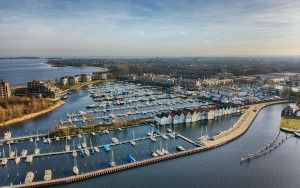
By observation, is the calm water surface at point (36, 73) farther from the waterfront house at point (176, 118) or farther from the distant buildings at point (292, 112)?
the distant buildings at point (292, 112)

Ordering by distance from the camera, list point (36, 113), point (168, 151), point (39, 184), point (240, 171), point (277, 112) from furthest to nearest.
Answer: point (277, 112) → point (36, 113) → point (168, 151) → point (240, 171) → point (39, 184)

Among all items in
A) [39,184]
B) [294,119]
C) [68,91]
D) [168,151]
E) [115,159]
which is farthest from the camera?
[68,91]

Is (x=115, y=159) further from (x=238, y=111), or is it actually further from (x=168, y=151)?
(x=238, y=111)

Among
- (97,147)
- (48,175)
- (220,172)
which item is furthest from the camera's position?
(97,147)

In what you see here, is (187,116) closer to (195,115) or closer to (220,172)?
(195,115)

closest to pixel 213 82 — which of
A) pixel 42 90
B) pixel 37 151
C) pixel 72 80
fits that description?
pixel 72 80

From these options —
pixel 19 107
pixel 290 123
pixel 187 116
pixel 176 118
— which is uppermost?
pixel 19 107

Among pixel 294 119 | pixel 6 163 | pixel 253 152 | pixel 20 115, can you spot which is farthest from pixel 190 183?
pixel 20 115

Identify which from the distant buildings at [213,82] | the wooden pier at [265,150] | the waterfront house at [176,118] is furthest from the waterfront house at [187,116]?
the distant buildings at [213,82]

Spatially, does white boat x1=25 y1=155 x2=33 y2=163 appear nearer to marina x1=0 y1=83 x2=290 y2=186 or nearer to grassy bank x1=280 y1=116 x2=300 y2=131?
marina x1=0 y1=83 x2=290 y2=186
